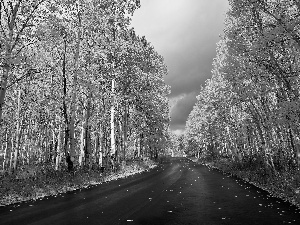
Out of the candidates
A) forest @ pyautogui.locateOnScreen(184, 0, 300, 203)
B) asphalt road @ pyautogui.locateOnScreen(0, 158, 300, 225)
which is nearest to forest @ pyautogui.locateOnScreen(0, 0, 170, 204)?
asphalt road @ pyautogui.locateOnScreen(0, 158, 300, 225)

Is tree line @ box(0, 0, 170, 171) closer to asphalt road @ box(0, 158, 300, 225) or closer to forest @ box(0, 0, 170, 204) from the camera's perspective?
forest @ box(0, 0, 170, 204)

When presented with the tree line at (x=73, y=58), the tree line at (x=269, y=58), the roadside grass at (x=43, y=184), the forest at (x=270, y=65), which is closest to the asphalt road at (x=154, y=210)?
the roadside grass at (x=43, y=184)

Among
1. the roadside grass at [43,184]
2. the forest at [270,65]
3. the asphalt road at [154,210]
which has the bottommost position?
the asphalt road at [154,210]

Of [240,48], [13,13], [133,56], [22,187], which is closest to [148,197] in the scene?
[22,187]

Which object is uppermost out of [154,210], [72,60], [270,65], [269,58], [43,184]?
[72,60]

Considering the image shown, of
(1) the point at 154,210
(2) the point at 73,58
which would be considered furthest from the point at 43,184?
(2) the point at 73,58

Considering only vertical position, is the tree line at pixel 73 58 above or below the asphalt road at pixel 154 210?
above

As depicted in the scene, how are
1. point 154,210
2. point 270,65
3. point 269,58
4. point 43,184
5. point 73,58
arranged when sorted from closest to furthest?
point 154,210
point 270,65
point 43,184
point 269,58
point 73,58

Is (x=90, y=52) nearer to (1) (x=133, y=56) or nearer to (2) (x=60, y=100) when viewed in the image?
(2) (x=60, y=100)

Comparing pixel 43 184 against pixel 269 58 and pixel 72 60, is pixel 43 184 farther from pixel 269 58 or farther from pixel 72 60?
pixel 269 58

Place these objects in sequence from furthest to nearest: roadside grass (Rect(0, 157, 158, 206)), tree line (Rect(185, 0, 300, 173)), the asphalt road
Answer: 1. roadside grass (Rect(0, 157, 158, 206))
2. tree line (Rect(185, 0, 300, 173))
3. the asphalt road

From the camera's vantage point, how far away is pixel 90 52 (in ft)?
66.0

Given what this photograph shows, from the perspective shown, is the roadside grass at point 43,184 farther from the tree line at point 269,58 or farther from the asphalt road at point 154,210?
the tree line at point 269,58

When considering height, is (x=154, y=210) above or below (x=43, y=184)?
below
